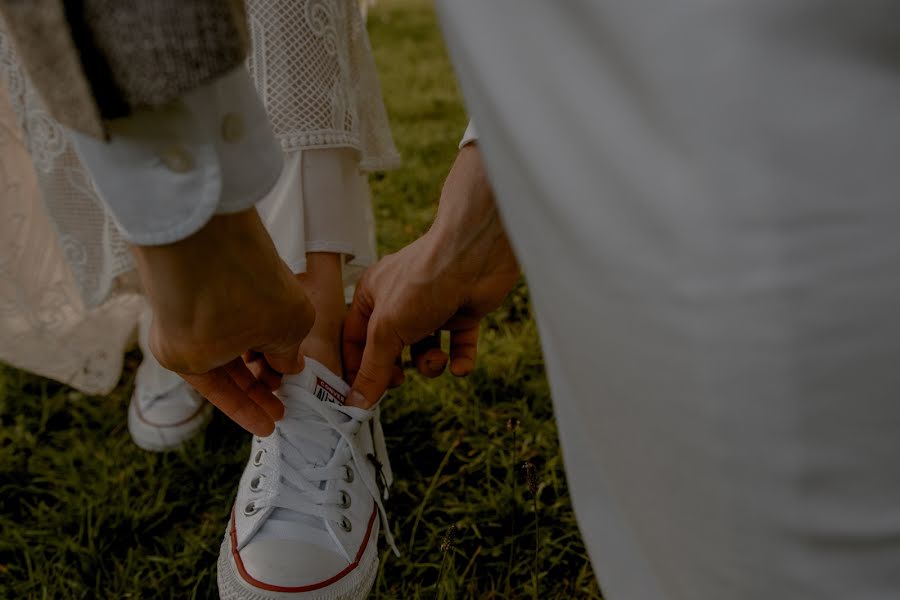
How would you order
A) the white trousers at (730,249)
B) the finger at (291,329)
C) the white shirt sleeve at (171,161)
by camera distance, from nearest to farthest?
the white trousers at (730,249)
the white shirt sleeve at (171,161)
the finger at (291,329)

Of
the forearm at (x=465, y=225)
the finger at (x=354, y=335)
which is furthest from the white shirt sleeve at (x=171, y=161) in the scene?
the finger at (x=354, y=335)

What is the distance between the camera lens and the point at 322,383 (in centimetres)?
116

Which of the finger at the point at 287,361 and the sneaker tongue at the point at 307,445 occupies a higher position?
the finger at the point at 287,361

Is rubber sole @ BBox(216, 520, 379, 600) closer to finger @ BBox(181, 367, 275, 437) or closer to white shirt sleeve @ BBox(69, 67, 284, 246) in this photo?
finger @ BBox(181, 367, 275, 437)

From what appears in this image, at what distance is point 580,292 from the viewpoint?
1.75ft

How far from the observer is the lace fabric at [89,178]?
121 cm

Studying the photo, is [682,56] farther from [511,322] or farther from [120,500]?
[511,322]

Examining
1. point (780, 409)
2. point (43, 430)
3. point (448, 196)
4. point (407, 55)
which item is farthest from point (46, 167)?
point (407, 55)

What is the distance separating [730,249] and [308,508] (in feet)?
2.68

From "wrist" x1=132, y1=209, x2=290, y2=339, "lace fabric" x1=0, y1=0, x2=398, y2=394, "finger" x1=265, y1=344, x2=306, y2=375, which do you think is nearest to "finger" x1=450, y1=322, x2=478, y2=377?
"finger" x1=265, y1=344, x2=306, y2=375

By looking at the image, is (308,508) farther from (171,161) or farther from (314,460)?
(171,161)

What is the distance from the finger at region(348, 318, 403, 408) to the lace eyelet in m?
0.17

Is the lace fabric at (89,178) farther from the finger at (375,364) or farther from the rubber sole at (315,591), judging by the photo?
the rubber sole at (315,591)

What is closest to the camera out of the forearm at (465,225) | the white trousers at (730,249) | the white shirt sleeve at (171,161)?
the white trousers at (730,249)
